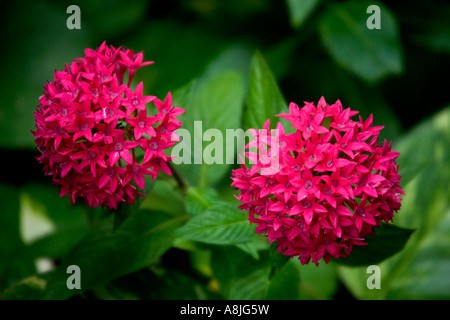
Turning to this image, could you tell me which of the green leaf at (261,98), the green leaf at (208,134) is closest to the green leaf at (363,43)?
the green leaf at (208,134)

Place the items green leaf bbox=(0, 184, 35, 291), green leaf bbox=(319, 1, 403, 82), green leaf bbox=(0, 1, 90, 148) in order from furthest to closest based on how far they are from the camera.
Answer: green leaf bbox=(0, 1, 90, 148), green leaf bbox=(319, 1, 403, 82), green leaf bbox=(0, 184, 35, 291)

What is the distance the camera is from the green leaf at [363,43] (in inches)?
71.5

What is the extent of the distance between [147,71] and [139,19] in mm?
304

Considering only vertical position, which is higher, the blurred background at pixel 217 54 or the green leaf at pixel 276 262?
the blurred background at pixel 217 54

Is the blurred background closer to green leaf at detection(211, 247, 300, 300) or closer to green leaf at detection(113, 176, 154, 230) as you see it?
green leaf at detection(211, 247, 300, 300)

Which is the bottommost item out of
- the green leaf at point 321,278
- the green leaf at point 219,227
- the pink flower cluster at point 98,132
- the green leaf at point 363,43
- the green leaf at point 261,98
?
the green leaf at point 321,278

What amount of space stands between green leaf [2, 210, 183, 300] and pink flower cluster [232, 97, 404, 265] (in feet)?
1.21

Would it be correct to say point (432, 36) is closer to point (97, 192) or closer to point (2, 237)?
point (97, 192)

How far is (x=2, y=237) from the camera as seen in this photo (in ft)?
6.14

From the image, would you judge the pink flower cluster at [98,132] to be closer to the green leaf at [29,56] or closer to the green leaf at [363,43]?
the green leaf at [363,43]

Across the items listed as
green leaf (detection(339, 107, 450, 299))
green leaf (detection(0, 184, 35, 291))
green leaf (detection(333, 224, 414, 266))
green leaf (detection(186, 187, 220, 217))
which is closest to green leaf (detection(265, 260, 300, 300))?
green leaf (detection(333, 224, 414, 266))

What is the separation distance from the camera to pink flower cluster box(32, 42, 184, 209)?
929 mm

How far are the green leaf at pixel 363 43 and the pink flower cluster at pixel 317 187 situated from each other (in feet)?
3.08
